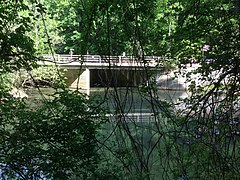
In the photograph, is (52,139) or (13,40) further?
(13,40)

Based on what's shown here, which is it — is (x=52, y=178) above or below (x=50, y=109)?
below

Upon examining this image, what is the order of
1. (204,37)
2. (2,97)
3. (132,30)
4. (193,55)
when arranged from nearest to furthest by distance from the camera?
(132,30), (2,97), (204,37), (193,55)

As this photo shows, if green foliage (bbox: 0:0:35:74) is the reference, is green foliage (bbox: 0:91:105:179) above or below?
below

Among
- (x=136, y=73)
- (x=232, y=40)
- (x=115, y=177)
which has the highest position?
(x=232, y=40)

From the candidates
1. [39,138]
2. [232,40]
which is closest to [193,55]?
[232,40]

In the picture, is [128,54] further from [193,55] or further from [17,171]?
[17,171]

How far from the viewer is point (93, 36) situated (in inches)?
117

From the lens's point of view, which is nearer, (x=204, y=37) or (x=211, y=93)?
(x=211, y=93)

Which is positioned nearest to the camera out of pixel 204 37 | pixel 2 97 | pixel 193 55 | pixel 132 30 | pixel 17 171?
pixel 17 171

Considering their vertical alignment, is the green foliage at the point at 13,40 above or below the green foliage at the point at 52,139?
above

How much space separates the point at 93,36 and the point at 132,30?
0.33 metres

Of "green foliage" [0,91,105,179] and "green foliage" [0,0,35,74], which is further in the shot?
"green foliage" [0,0,35,74]

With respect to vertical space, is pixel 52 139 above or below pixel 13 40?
below

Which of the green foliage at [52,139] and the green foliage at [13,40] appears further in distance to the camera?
the green foliage at [13,40]
